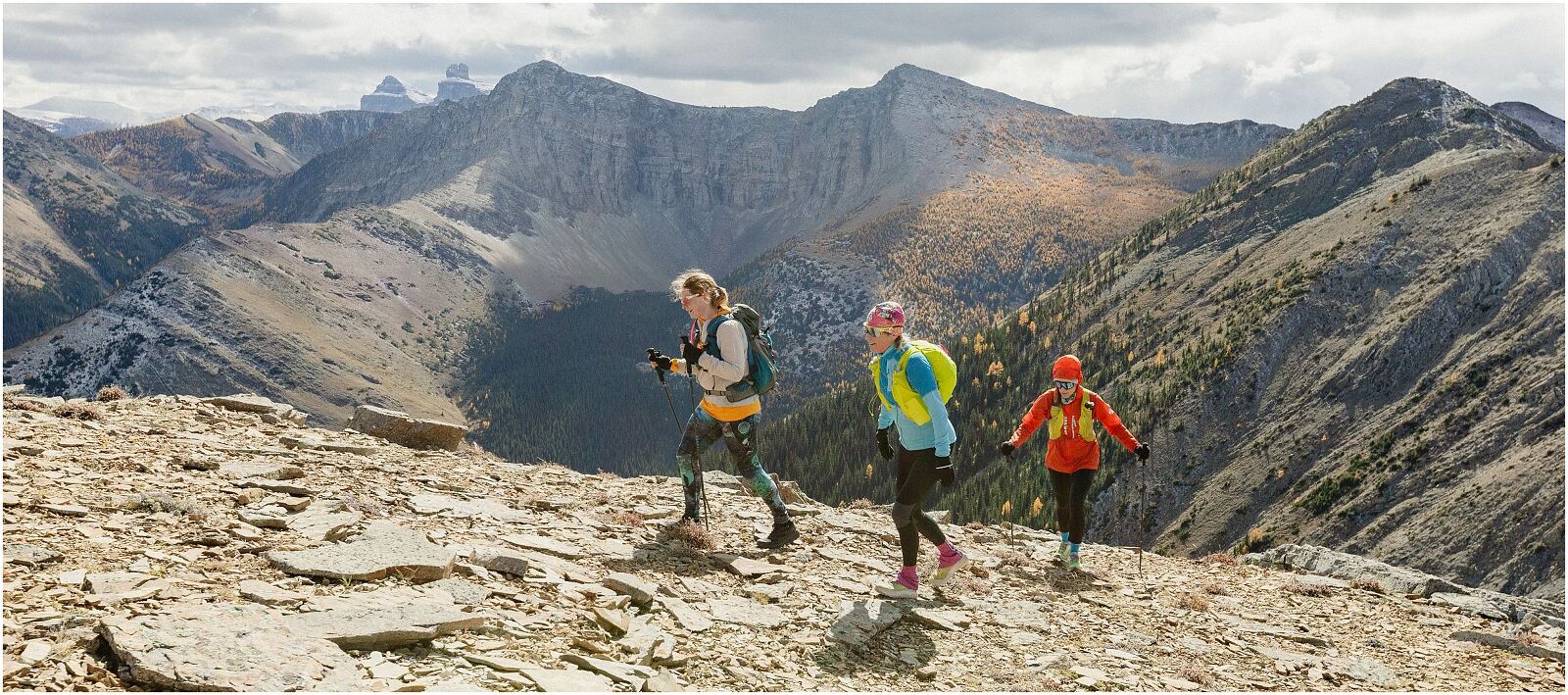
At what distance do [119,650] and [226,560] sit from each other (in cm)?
281

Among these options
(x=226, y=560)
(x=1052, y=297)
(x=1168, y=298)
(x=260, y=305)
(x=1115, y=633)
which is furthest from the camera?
(x=260, y=305)

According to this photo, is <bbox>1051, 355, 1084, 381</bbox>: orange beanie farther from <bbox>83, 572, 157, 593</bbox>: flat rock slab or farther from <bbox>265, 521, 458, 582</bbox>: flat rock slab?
<bbox>83, 572, 157, 593</bbox>: flat rock slab

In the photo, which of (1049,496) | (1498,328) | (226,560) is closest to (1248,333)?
(1498,328)

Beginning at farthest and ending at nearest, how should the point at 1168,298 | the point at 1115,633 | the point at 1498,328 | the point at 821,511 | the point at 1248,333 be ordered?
the point at 1168,298
the point at 1248,333
the point at 1498,328
the point at 821,511
the point at 1115,633

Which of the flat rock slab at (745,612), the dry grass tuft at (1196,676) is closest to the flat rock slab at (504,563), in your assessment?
the flat rock slab at (745,612)

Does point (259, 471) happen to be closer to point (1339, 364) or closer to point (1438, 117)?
point (1339, 364)

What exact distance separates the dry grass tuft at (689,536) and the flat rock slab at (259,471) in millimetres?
5620

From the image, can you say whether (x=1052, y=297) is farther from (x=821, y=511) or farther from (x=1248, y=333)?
(x=821, y=511)

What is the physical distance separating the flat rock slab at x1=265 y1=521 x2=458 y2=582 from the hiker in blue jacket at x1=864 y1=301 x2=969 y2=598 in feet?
19.3

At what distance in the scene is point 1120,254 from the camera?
449 ft

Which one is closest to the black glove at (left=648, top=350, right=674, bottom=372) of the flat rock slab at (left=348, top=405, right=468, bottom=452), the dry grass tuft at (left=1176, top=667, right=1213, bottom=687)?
the dry grass tuft at (left=1176, top=667, right=1213, bottom=687)

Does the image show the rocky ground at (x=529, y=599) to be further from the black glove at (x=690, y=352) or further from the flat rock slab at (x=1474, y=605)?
the black glove at (x=690, y=352)

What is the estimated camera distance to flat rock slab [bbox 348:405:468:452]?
19219mm

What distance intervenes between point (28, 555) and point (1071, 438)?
14.6 metres
